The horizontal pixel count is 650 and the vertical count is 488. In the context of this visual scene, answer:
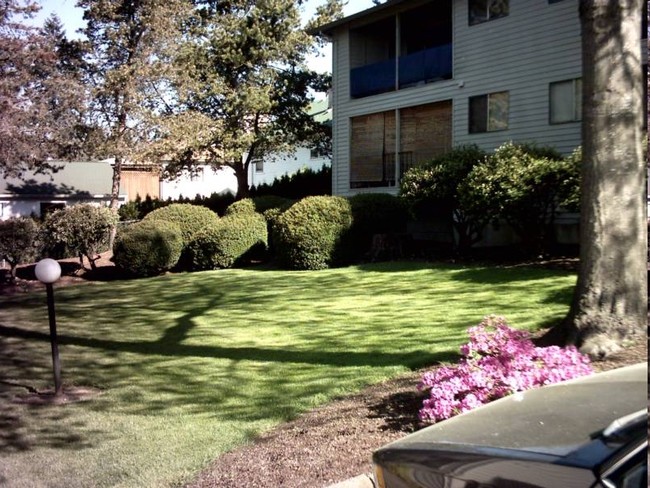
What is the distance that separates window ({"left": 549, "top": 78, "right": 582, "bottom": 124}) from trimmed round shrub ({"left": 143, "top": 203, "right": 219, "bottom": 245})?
9768mm

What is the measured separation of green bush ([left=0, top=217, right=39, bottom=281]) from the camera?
17.9m

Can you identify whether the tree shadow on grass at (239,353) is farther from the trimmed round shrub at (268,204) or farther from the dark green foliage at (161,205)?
the dark green foliage at (161,205)

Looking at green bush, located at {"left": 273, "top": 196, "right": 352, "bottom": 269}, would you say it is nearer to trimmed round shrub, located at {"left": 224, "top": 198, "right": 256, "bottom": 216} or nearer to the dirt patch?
trimmed round shrub, located at {"left": 224, "top": 198, "right": 256, "bottom": 216}

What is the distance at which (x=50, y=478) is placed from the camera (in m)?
4.66

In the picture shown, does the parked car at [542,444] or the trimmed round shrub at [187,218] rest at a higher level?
the trimmed round shrub at [187,218]

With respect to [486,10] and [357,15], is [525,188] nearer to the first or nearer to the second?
[486,10]

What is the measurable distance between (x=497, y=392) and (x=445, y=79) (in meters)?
15.9

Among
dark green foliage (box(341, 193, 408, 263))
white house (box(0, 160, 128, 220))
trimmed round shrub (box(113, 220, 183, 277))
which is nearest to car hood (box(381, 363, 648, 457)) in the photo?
dark green foliage (box(341, 193, 408, 263))

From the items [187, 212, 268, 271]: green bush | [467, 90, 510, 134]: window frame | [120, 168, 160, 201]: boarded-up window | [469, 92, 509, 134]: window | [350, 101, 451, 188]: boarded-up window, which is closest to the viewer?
[467, 90, 510, 134]: window frame

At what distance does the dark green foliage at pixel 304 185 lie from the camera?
1088 inches

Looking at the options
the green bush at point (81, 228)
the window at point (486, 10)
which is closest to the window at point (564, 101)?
the window at point (486, 10)

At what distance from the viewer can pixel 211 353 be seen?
797 cm

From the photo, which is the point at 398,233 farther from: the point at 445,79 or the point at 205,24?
the point at 205,24

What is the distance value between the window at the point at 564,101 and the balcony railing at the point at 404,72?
3.74 m
